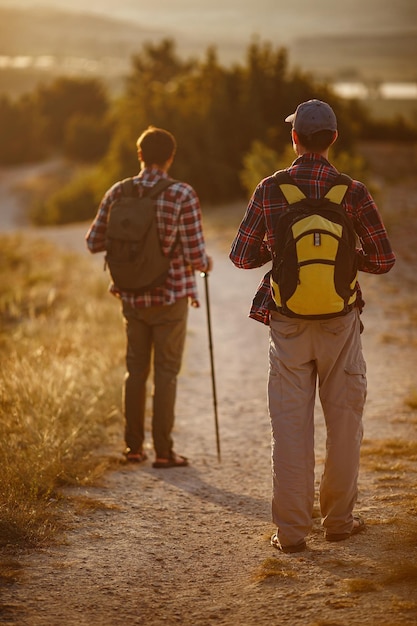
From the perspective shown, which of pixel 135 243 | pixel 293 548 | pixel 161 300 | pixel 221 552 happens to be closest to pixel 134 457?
pixel 161 300

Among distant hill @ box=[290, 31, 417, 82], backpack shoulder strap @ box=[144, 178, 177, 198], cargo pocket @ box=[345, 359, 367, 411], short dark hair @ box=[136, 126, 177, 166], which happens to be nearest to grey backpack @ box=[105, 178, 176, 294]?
backpack shoulder strap @ box=[144, 178, 177, 198]

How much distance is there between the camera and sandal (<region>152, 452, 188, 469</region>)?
6180 mm

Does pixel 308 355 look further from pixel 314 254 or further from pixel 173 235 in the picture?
pixel 173 235

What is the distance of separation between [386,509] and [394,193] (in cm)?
1496

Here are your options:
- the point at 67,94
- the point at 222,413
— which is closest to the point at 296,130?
the point at 222,413

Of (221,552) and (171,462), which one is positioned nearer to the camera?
(221,552)

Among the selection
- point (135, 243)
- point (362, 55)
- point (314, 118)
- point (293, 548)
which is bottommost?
point (293, 548)

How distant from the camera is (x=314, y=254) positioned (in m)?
4.16

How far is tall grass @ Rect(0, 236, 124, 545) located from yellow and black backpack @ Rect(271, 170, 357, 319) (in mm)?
1729

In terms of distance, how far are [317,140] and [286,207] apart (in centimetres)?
33

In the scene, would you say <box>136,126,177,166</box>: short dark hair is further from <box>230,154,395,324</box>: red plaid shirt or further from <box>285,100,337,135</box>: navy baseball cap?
<box>285,100,337,135</box>: navy baseball cap

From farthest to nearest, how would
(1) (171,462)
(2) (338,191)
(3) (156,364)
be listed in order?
(1) (171,462)
(3) (156,364)
(2) (338,191)

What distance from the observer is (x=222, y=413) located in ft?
25.0

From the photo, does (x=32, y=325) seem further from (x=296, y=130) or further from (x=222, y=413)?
(x=296, y=130)
